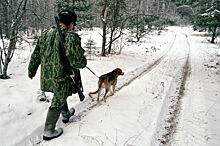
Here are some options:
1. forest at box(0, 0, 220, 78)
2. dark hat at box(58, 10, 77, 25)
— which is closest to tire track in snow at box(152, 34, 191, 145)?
dark hat at box(58, 10, 77, 25)

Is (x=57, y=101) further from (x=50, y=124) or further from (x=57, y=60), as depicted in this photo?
(x=57, y=60)

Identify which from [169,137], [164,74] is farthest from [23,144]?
[164,74]

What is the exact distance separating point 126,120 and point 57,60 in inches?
94.2

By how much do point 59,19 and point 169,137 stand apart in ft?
11.5

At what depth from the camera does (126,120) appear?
3.83 meters

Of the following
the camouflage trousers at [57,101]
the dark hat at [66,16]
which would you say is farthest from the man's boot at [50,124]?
the dark hat at [66,16]

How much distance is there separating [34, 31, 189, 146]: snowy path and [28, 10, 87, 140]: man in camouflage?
71 cm

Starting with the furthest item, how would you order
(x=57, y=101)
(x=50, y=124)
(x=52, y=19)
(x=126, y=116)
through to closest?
(x=52, y=19), (x=126, y=116), (x=50, y=124), (x=57, y=101)

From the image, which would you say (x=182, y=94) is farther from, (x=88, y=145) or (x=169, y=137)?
(x=88, y=145)

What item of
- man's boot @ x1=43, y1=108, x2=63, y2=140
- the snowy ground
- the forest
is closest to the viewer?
man's boot @ x1=43, y1=108, x2=63, y2=140

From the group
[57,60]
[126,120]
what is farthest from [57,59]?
[126,120]

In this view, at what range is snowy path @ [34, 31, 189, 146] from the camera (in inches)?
121

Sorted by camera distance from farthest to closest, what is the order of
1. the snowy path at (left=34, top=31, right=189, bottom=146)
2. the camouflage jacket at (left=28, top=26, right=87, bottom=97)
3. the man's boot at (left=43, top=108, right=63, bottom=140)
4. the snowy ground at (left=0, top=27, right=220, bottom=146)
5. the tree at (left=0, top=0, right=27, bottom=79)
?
the tree at (left=0, top=0, right=27, bottom=79), the snowy ground at (left=0, top=27, right=220, bottom=146), the snowy path at (left=34, top=31, right=189, bottom=146), the man's boot at (left=43, top=108, right=63, bottom=140), the camouflage jacket at (left=28, top=26, right=87, bottom=97)

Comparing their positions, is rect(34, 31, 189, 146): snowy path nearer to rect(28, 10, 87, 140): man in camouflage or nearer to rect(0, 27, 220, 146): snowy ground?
rect(0, 27, 220, 146): snowy ground
